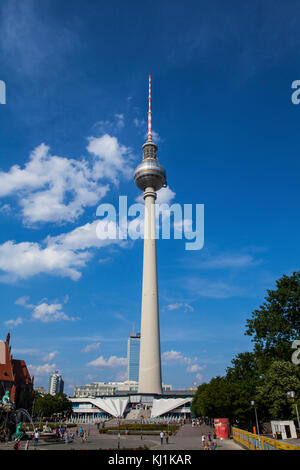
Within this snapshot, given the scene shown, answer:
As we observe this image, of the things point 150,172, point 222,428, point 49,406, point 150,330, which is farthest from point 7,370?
point 222,428

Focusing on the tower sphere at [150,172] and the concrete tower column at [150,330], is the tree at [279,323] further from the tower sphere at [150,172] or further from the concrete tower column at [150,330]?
the tower sphere at [150,172]

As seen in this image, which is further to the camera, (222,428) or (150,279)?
(150,279)

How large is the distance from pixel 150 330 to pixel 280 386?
49.8m

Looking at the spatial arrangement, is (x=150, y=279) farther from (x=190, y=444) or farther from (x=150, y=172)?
(x=190, y=444)

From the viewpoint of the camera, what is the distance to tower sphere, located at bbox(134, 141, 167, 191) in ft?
327

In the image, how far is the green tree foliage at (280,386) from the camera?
3838 centimetres

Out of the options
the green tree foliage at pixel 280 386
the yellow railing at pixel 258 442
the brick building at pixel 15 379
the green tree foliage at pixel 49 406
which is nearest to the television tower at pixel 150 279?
the green tree foliage at pixel 49 406

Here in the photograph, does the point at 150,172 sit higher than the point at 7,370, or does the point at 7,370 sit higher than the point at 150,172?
the point at 150,172

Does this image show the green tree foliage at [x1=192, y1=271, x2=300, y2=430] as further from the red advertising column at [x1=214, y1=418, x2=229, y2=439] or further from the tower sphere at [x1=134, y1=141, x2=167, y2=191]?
the tower sphere at [x1=134, y1=141, x2=167, y2=191]

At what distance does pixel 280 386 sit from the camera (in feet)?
127

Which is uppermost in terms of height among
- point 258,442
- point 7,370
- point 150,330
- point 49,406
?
point 150,330

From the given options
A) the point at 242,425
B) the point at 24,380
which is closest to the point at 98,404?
the point at 24,380
